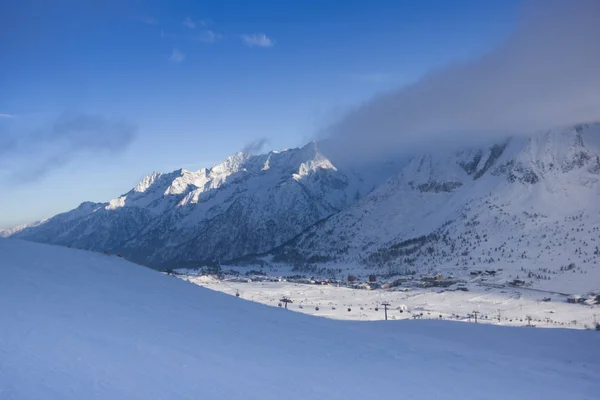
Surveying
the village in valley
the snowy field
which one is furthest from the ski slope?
the snowy field

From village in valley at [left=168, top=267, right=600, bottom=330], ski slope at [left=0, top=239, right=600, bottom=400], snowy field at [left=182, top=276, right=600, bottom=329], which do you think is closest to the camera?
ski slope at [left=0, top=239, right=600, bottom=400]

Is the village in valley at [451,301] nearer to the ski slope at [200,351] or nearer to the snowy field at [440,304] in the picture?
the snowy field at [440,304]

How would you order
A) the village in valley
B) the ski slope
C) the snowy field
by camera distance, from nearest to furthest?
1. the ski slope
2. the snowy field
3. the village in valley

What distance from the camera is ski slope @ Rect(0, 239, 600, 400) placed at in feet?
30.7

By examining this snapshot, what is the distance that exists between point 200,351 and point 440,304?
95565 mm

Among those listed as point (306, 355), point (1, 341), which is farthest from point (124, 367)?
point (306, 355)

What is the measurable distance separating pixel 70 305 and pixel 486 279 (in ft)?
494

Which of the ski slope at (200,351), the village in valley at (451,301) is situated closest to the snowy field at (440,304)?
the village in valley at (451,301)

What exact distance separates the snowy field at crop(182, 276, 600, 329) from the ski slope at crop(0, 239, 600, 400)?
56.6 m

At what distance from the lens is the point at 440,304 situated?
9944cm

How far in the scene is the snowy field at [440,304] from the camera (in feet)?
252

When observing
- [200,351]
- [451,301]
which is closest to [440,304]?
[451,301]

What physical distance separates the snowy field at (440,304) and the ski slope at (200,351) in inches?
2227

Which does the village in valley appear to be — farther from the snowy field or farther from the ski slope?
the ski slope
